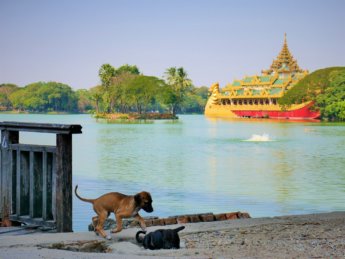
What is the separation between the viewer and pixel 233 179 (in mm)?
23906

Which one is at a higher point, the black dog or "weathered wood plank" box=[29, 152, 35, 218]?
"weathered wood plank" box=[29, 152, 35, 218]

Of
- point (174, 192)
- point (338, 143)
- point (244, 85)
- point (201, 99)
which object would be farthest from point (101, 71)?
point (174, 192)

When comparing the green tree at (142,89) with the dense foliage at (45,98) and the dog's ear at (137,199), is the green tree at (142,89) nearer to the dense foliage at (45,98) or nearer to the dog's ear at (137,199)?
the dense foliage at (45,98)

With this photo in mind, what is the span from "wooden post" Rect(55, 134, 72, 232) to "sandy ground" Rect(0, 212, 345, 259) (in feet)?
1.29

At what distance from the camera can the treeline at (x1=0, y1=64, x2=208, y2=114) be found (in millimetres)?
94250

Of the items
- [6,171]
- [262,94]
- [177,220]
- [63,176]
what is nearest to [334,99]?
[262,94]

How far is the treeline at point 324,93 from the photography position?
262 feet

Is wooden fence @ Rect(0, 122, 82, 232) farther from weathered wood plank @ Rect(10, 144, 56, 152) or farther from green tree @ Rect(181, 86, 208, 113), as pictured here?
green tree @ Rect(181, 86, 208, 113)

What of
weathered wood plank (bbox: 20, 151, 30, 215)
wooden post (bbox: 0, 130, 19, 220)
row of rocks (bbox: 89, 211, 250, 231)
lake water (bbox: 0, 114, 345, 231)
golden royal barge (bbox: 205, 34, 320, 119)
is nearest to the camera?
row of rocks (bbox: 89, 211, 250, 231)

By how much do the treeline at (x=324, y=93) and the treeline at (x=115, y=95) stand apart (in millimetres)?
17207

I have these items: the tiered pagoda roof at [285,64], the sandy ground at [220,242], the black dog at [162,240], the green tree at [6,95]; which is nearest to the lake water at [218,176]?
the sandy ground at [220,242]

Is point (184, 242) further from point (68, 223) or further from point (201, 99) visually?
point (201, 99)

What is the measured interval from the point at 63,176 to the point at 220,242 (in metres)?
1.95

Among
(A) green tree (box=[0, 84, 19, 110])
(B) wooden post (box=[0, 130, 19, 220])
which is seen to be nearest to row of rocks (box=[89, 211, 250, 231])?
(B) wooden post (box=[0, 130, 19, 220])
